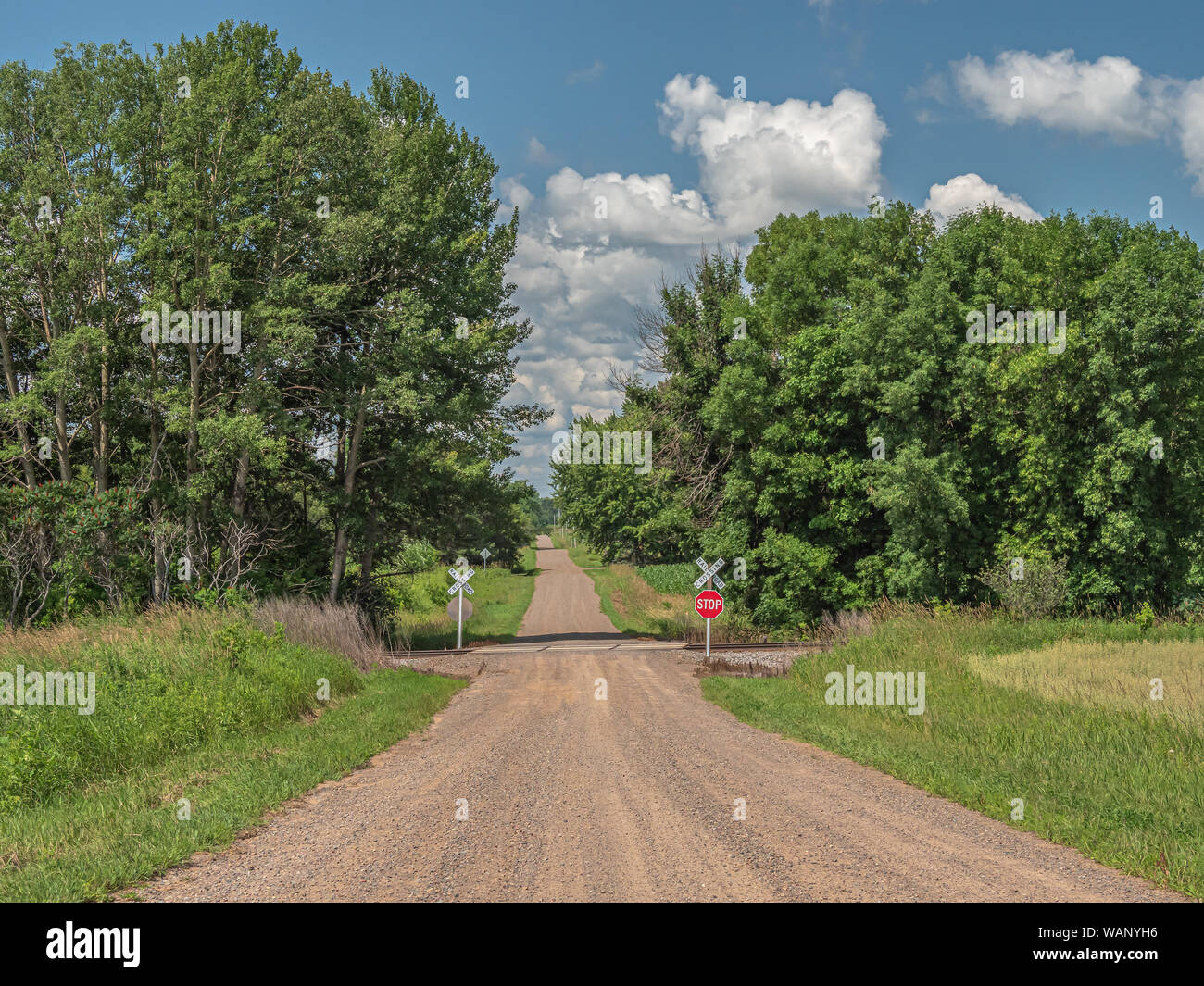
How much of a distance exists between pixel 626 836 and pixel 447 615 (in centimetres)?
3349

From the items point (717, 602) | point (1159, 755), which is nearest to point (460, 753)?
point (1159, 755)

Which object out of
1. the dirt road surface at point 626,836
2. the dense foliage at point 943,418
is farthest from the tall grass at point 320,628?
the dense foliage at point 943,418

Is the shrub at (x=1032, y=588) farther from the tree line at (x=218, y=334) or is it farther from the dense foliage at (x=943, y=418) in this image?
the tree line at (x=218, y=334)

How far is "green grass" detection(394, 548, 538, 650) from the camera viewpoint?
32.8 metres

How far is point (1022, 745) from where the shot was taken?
10.6 meters

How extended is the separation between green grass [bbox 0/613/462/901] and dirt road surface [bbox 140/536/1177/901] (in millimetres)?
528

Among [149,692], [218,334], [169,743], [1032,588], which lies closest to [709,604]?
[1032,588]

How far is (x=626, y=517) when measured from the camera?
214ft

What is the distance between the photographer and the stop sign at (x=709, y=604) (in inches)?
888

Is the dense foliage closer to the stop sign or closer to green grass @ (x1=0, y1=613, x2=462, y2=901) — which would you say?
the stop sign

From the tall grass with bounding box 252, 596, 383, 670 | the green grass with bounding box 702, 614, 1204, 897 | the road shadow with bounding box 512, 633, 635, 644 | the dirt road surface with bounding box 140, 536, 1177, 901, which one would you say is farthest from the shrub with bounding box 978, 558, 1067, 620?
the tall grass with bounding box 252, 596, 383, 670

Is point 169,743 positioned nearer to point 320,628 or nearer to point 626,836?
point 626,836

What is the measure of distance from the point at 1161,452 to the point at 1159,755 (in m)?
19.4

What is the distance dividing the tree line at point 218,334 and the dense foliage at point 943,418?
10.2 meters
